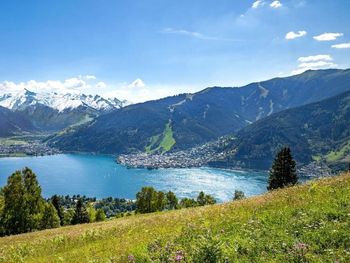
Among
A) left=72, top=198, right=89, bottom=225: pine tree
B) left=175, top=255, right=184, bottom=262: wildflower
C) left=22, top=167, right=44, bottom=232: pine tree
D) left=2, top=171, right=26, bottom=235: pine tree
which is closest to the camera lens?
left=175, top=255, right=184, bottom=262: wildflower

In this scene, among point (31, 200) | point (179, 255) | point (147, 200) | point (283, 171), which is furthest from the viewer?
point (147, 200)

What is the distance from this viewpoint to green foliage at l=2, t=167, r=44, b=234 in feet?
195

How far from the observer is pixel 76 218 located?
9475cm

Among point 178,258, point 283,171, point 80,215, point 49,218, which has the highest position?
point 178,258

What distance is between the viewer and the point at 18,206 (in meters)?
60.0

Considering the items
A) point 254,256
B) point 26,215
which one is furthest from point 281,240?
point 26,215

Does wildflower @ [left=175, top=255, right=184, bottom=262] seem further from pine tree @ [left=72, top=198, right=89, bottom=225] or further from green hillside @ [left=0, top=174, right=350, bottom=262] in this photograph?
pine tree @ [left=72, top=198, right=89, bottom=225]

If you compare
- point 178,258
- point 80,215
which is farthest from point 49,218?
point 178,258

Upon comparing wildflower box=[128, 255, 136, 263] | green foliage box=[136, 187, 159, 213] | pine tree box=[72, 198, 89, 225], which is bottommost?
pine tree box=[72, 198, 89, 225]

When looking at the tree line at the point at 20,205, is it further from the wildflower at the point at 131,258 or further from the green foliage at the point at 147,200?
the wildflower at the point at 131,258

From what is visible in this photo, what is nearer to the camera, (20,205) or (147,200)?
(20,205)

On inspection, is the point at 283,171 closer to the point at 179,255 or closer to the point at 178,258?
the point at 179,255

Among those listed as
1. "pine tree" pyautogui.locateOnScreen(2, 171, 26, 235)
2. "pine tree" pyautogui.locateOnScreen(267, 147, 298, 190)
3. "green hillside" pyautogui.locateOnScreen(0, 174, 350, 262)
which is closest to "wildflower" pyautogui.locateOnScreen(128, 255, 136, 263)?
"green hillside" pyautogui.locateOnScreen(0, 174, 350, 262)

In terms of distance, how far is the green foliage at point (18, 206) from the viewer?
2340 inches
